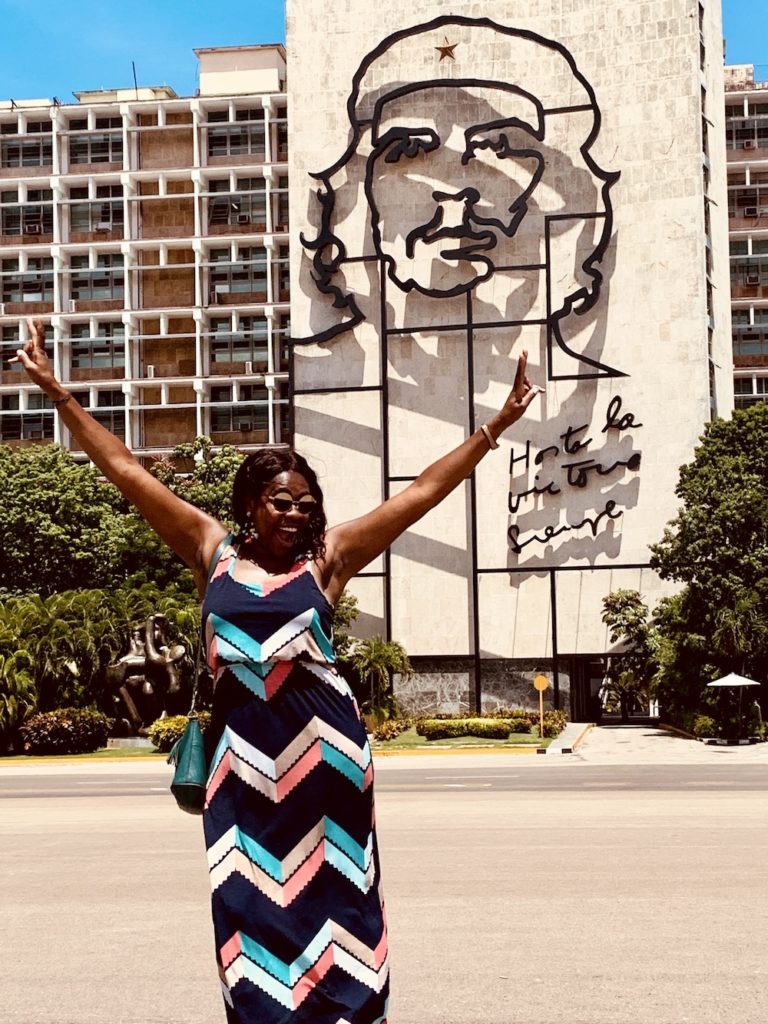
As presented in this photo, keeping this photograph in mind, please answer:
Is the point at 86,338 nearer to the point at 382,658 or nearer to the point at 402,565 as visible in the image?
the point at 402,565

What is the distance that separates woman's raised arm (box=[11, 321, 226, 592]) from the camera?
463cm

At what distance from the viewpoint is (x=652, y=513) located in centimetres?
5466

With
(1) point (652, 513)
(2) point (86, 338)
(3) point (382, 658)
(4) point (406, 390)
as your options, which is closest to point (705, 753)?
(3) point (382, 658)

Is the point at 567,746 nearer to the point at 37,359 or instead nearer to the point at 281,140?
the point at 37,359

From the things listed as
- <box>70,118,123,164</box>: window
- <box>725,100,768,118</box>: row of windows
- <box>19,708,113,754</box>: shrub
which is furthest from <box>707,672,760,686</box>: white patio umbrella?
<box>70,118,123,164</box>: window

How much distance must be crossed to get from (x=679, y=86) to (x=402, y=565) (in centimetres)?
1925

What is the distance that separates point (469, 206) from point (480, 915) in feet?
162

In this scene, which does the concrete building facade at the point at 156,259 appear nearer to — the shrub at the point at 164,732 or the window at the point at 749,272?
the window at the point at 749,272

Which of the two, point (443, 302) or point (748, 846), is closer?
point (748, 846)

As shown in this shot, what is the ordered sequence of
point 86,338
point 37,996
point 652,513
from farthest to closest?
point 86,338
point 652,513
point 37,996

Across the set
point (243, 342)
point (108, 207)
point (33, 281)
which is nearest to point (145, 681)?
point (243, 342)

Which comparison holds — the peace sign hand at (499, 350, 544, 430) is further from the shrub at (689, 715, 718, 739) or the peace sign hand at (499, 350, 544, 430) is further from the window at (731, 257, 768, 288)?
the window at (731, 257, 768, 288)

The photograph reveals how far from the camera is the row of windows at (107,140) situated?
295ft

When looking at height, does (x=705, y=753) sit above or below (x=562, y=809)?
below
